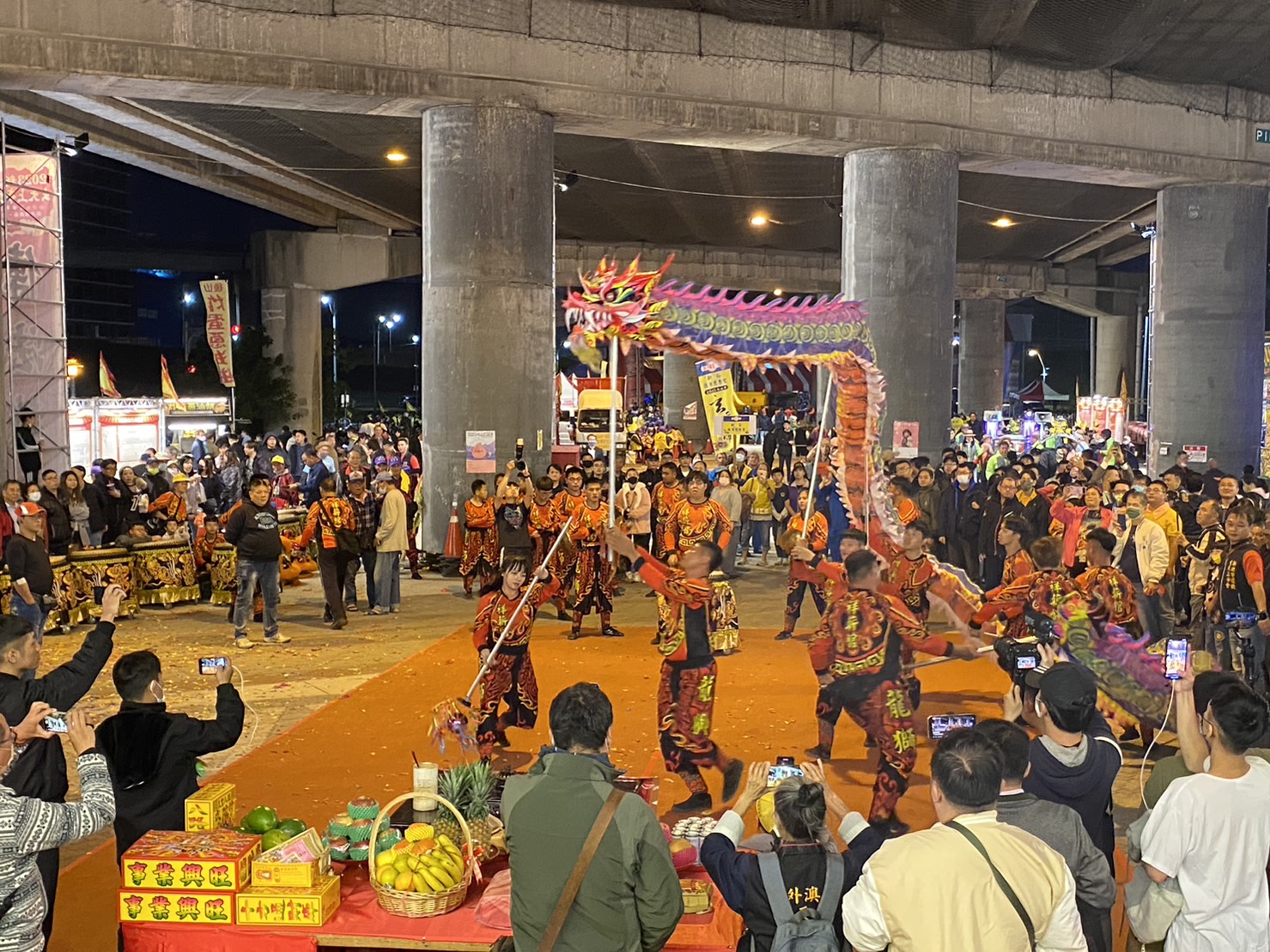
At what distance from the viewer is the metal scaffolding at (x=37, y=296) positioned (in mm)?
17906

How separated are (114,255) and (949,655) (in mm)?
32449

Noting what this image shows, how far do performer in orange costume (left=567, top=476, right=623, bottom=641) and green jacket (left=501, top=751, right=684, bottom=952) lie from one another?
30.4 ft

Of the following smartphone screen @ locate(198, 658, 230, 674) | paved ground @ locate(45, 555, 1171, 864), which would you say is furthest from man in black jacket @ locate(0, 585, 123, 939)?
paved ground @ locate(45, 555, 1171, 864)

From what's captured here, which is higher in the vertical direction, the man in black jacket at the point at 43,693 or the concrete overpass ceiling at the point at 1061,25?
the concrete overpass ceiling at the point at 1061,25

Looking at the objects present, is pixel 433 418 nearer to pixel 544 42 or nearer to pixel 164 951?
pixel 544 42

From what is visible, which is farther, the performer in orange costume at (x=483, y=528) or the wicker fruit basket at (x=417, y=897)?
the performer in orange costume at (x=483, y=528)

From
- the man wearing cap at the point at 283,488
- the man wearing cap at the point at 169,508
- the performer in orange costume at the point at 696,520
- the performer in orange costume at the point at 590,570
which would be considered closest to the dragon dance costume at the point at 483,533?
the performer in orange costume at the point at 590,570

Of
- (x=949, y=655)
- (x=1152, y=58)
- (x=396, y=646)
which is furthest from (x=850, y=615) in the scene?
(x=1152, y=58)

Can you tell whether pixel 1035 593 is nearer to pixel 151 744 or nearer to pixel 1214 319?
pixel 151 744

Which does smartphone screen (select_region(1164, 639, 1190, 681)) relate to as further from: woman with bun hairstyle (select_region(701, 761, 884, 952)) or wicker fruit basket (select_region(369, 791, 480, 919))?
wicker fruit basket (select_region(369, 791, 480, 919))

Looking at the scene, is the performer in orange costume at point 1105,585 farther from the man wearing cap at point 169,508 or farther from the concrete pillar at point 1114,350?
the concrete pillar at point 1114,350

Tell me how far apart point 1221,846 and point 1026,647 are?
2398mm

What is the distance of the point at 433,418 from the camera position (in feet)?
54.3

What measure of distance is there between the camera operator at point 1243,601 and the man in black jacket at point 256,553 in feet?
27.9
